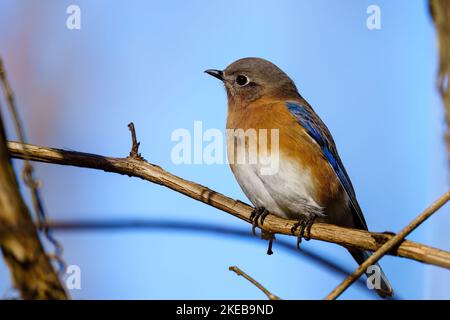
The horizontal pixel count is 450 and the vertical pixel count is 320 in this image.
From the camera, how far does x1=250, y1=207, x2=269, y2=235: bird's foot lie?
4.09 meters

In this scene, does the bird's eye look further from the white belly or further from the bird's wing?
the white belly

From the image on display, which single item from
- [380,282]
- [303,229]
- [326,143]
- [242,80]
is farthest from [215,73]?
[380,282]

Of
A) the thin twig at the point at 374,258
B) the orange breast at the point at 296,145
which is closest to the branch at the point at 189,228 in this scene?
the thin twig at the point at 374,258

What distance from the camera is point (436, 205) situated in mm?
1791

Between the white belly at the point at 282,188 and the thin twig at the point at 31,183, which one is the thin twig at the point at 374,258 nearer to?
the thin twig at the point at 31,183

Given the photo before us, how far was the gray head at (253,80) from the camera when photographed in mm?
5023

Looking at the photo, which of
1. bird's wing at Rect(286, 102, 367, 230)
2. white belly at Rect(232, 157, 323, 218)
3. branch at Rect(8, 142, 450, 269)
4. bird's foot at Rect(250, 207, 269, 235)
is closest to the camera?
branch at Rect(8, 142, 450, 269)

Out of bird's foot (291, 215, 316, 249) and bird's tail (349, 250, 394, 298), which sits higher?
bird's foot (291, 215, 316, 249)

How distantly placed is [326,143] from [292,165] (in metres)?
0.59

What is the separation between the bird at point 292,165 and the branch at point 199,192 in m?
0.34

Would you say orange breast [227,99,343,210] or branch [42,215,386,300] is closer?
branch [42,215,386,300]

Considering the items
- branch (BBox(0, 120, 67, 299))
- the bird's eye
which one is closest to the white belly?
the bird's eye
